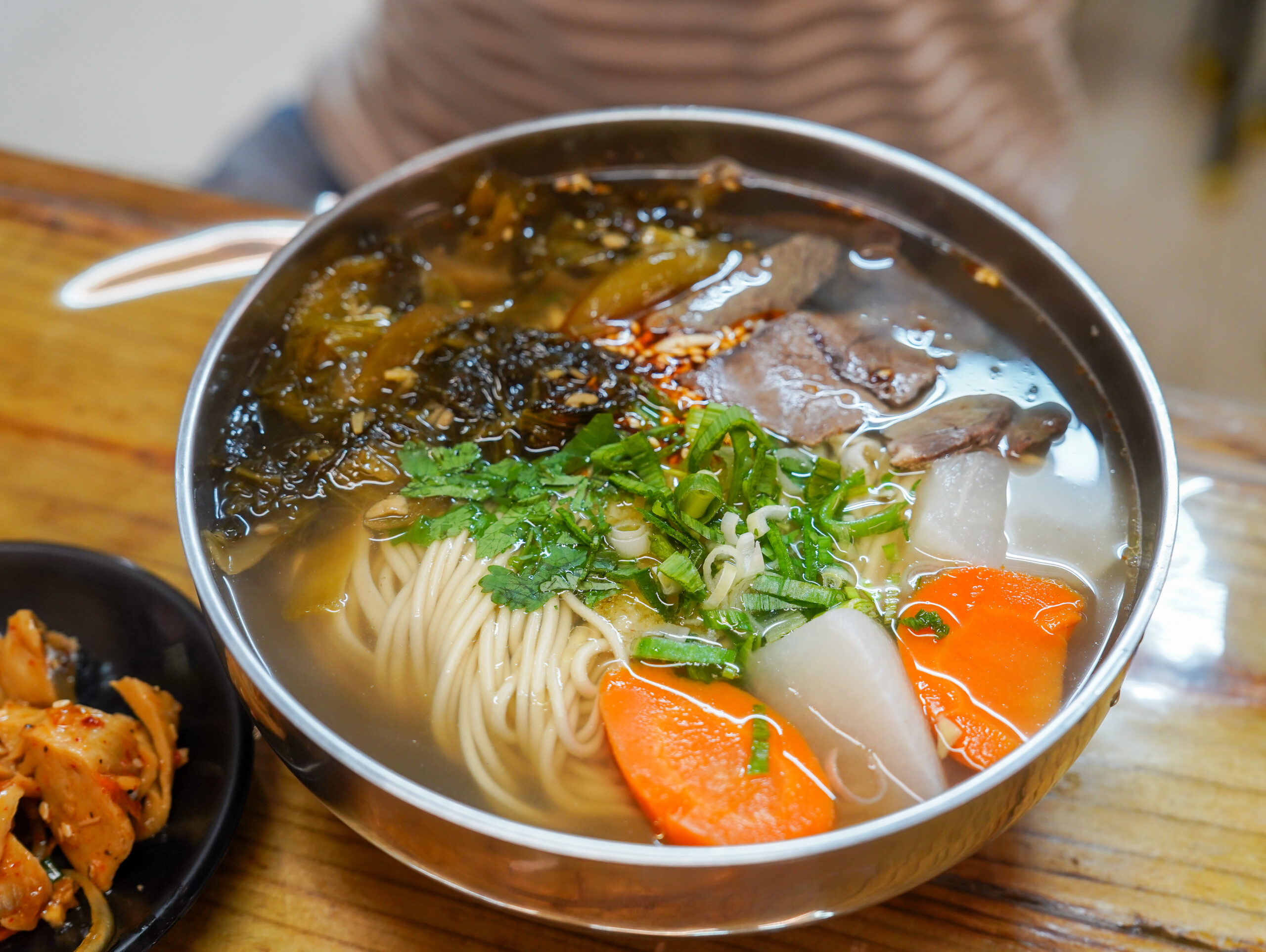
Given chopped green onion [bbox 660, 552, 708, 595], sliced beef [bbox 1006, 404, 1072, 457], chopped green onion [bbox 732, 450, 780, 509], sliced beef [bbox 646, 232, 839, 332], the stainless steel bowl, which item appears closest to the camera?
the stainless steel bowl

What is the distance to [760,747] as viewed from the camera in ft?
3.88

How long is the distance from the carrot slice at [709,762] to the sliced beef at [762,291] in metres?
0.68

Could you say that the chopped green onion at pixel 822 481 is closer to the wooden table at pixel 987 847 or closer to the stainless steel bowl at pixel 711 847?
the stainless steel bowl at pixel 711 847

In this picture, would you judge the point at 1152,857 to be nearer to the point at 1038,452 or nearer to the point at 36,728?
the point at 1038,452

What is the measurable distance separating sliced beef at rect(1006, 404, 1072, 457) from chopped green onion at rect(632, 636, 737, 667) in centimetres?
59

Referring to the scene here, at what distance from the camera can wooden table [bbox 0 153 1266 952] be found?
127cm

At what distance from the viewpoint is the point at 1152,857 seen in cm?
135

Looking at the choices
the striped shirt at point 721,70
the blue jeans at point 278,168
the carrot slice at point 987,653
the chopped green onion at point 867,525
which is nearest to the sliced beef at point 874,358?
the chopped green onion at point 867,525

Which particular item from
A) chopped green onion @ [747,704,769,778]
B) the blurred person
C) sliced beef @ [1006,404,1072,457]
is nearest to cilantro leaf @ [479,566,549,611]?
chopped green onion @ [747,704,769,778]

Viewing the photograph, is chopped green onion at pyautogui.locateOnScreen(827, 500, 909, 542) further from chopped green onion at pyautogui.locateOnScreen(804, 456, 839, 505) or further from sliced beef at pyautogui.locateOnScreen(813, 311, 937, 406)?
sliced beef at pyautogui.locateOnScreen(813, 311, 937, 406)

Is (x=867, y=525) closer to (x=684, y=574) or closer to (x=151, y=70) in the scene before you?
(x=684, y=574)

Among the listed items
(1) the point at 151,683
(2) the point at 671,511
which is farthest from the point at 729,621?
(1) the point at 151,683

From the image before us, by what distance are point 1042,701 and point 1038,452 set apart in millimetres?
446

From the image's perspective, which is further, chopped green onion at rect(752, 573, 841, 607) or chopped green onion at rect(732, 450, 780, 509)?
chopped green onion at rect(732, 450, 780, 509)
